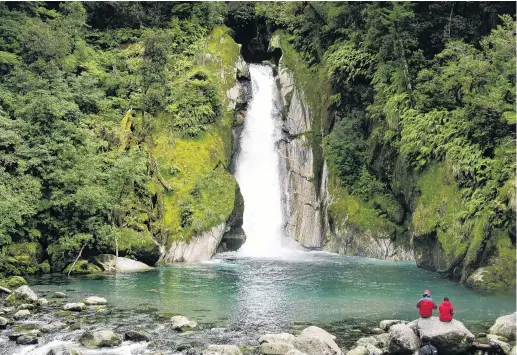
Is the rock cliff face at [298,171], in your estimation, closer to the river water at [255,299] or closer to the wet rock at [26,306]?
the river water at [255,299]

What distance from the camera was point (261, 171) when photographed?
3931 centimetres

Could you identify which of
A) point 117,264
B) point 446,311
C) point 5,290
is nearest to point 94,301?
point 5,290

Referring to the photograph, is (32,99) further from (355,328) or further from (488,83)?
(488,83)

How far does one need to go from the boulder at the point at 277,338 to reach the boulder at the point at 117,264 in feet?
44.8

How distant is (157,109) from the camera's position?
35969 millimetres

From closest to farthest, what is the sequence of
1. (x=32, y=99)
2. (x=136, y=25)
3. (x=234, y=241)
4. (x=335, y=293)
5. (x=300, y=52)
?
1. (x=335, y=293)
2. (x=32, y=99)
3. (x=234, y=241)
4. (x=300, y=52)
5. (x=136, y=25)

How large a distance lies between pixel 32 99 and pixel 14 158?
389 cm

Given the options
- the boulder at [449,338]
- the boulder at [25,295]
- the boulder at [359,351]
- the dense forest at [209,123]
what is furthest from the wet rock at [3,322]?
the boulder at [449,338]

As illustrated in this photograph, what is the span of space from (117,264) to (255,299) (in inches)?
362

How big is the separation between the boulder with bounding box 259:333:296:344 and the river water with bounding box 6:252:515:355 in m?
0.52

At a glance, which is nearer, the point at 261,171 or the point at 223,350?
the point at 223,350

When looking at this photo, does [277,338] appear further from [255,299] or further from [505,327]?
[505,327]

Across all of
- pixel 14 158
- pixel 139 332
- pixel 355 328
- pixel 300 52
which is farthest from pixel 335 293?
pixel 300 52

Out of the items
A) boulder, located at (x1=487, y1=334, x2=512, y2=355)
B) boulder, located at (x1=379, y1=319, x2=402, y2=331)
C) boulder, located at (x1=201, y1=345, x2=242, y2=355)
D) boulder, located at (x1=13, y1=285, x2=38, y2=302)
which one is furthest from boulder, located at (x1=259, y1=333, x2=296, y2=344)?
boulder, located at (x1=13, y1=285, x2=38, y2=302)
